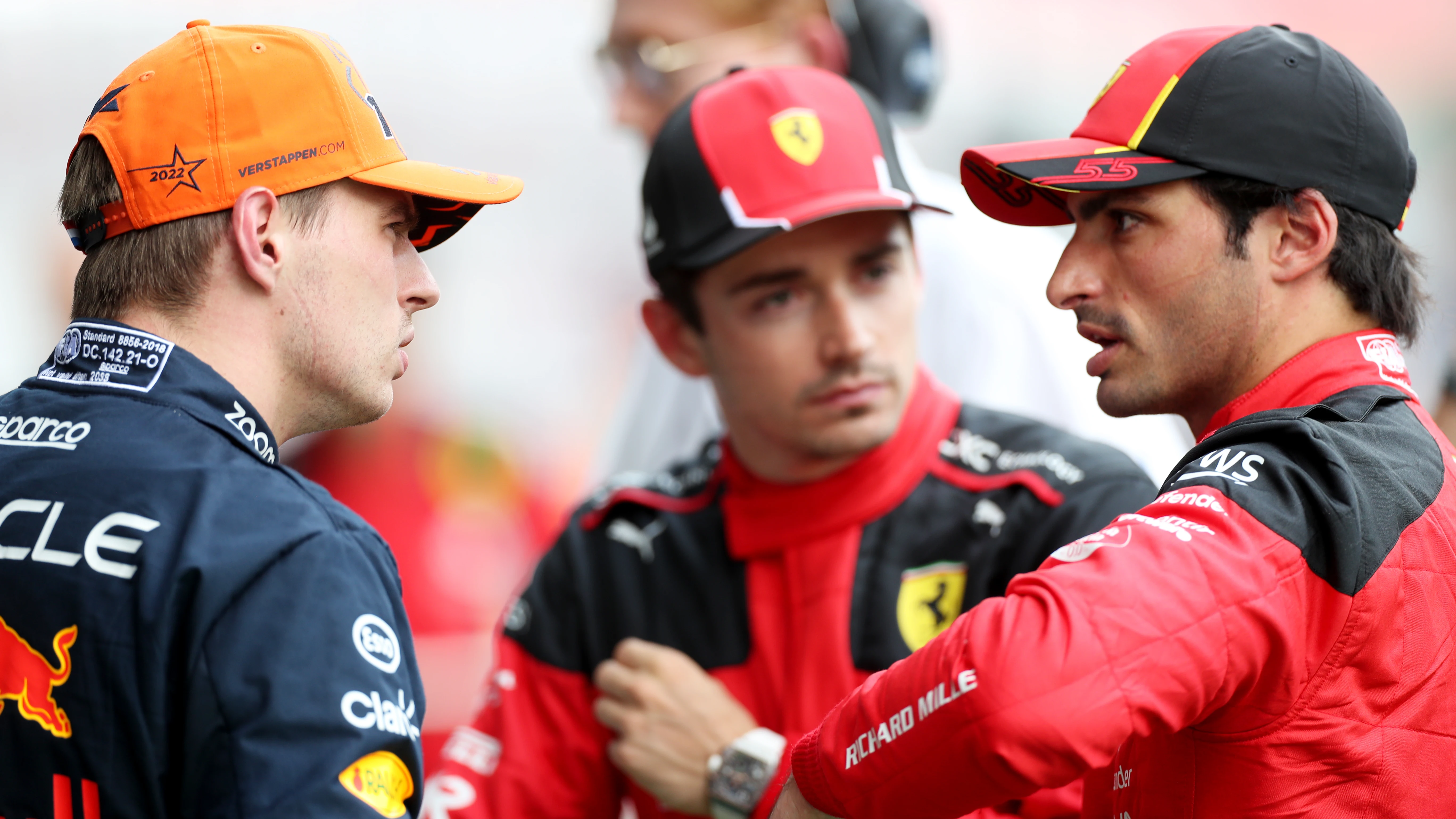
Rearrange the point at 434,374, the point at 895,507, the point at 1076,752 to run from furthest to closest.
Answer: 1. the point at 434,374
2. the point at 895,507
3. the point at 1076,752

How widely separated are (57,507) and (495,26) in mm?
4403

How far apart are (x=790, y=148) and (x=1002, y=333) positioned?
0.99 m

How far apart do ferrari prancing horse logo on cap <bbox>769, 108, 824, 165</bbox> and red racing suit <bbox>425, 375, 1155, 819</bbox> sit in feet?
1.54

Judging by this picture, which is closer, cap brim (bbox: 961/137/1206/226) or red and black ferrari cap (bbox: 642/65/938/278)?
cap brim (bbox: 961/137/1206/226)

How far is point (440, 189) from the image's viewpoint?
1.59 m

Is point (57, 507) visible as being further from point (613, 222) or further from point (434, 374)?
point (613, 222)

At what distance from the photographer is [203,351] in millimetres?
1453

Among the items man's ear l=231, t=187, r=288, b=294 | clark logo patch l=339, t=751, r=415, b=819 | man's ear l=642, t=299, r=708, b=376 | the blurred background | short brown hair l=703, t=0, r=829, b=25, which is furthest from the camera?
the blurred background

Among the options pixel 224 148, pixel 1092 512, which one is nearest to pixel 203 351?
pixel 224 148

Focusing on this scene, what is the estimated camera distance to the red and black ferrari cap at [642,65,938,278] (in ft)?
7.42

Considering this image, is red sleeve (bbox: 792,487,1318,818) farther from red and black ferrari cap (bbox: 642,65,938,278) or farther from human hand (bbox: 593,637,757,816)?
red and black ferrari cap (bbox: 642,65,938,278)

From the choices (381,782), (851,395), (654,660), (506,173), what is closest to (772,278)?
(851,395)

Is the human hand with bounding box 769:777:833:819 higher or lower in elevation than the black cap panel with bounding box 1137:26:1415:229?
lower

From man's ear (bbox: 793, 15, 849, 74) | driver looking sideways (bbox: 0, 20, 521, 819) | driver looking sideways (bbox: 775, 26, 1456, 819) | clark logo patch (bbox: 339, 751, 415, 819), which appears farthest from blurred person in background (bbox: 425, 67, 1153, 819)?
man's ear (bbox: 793, 15, 849, 74)
